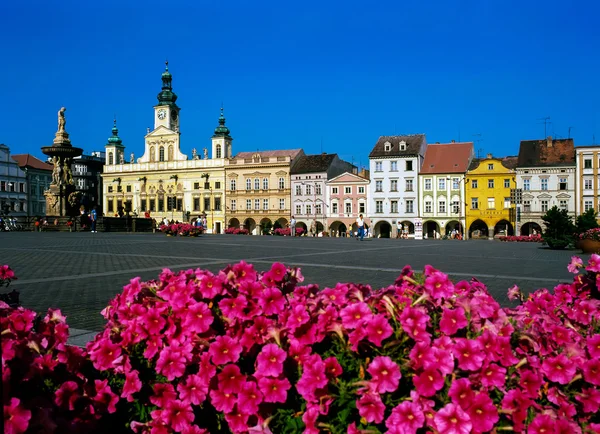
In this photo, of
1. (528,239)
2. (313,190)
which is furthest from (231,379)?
(313,190)

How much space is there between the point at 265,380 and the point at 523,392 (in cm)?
100

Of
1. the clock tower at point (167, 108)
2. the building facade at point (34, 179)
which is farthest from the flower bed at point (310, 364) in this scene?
the building facade at point (34, 179)

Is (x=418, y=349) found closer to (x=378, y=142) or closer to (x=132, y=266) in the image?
(x=132, y=266)

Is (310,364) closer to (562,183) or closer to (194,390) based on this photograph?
(194,390)

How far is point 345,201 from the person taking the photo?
6738 centimetres

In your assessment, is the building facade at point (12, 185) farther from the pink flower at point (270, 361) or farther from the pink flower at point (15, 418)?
the pink flower at point (15, 418)

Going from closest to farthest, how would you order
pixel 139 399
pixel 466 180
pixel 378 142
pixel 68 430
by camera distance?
pixel 68 430 → pixel 139 399 → pixel 466 180 → pixel 378 142

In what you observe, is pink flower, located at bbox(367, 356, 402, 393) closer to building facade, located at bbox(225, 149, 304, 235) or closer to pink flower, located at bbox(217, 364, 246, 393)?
pink flower, located at bbox(217, 364, 246, 393)

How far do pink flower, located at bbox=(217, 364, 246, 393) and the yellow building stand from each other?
198 ft

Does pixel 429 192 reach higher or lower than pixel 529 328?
higher

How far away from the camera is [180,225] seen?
101 feet

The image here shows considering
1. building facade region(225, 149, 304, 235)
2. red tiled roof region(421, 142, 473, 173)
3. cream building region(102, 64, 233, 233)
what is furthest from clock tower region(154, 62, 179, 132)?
red tiled roof region(421, 142, 473, 173)

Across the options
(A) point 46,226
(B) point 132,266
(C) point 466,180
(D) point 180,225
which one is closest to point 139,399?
(B) point 132,266

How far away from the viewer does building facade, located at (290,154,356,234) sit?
68375mm
